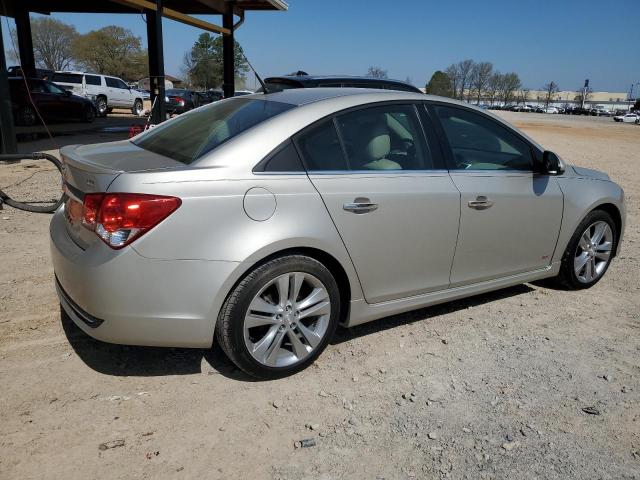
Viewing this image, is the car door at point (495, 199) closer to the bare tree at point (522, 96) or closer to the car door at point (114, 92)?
the car door at point (114, 92)

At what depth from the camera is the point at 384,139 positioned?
3.51 meters

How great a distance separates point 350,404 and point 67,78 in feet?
81.7

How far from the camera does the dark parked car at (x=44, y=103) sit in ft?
55.7

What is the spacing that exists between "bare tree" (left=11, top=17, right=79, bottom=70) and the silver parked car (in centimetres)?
7816

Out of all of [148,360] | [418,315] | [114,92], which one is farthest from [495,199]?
[114,92]

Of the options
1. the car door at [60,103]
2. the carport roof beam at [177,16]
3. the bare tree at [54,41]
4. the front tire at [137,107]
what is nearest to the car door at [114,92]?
the front tire at [137,107]

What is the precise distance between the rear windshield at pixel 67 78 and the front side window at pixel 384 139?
938 inches

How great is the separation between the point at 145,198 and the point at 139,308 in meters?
0.55

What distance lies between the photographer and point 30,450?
245 centimetres

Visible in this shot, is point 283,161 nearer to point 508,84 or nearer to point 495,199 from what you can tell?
point 495,199

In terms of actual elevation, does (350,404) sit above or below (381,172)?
below

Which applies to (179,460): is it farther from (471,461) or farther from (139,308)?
(471,461)

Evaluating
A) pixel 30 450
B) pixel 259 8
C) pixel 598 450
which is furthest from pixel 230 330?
pixel 259 8

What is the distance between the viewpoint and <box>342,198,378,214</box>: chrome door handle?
313 centimetres
